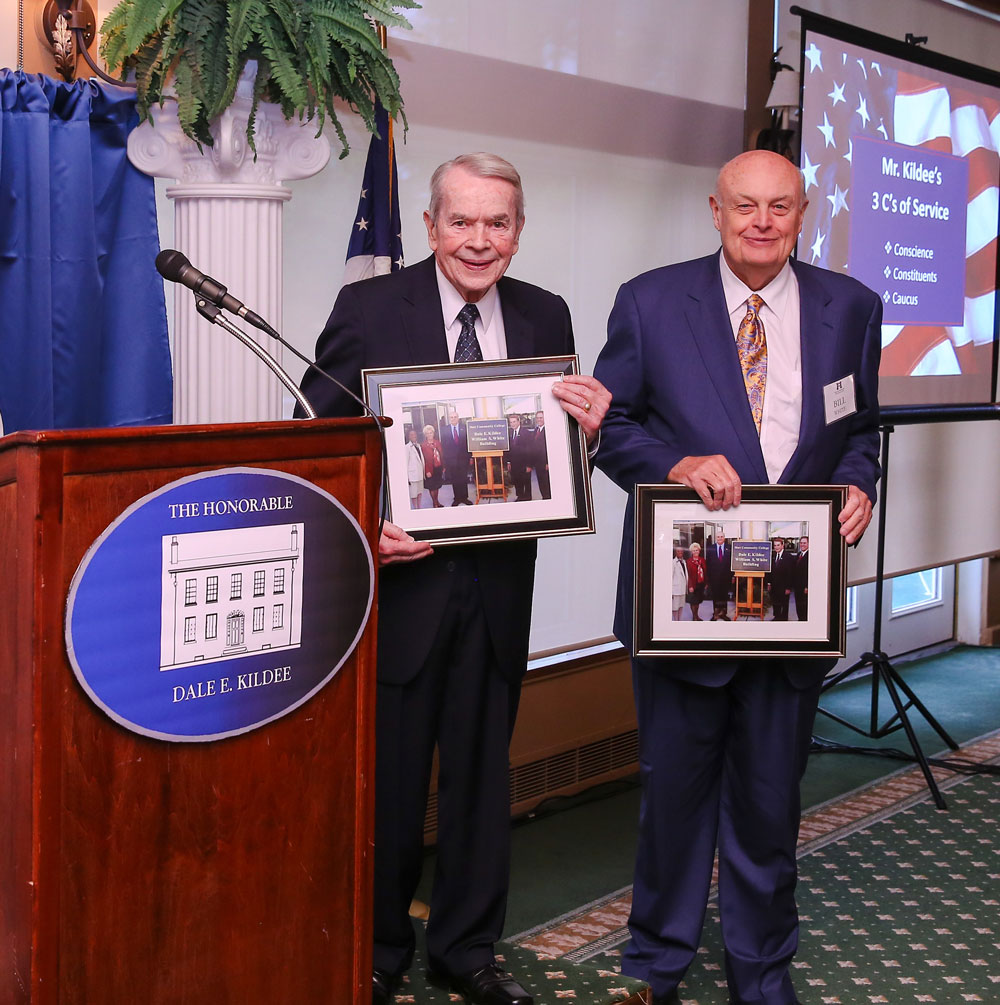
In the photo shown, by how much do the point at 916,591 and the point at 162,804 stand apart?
573cm

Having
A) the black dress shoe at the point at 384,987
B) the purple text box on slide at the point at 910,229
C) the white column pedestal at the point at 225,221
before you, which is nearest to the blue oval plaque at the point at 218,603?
the black dress shoe at the point at 384,987

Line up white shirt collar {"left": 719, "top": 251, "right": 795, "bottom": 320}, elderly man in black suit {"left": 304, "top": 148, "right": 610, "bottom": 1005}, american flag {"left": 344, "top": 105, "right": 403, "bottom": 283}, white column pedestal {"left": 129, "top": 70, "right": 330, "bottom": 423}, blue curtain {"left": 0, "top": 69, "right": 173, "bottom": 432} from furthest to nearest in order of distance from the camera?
1. american flag {"left": 344, "top": 105, "right": 403, "bottom": 283}
2. white column pedestal {"left": 129, "top": 70, "right": 330, "bottom": 423}
3. blue curtain {"left": 0, "top": 69, "right": 173, "bottom": 432}
4. white shirt collar {"left": 719, "top": 251, "right": 795, "bottom": 320}
5. elderly man in black suit {"left": 304, "top": 148, "right": 610, "bottom": 1005}

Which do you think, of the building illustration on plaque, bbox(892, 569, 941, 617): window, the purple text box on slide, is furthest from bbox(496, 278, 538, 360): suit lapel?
bbox(892, 569, 941, 617): window

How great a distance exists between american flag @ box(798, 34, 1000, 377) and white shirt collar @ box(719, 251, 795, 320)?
194 centimetres

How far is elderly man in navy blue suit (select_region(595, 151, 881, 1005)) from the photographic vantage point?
2594 millimetres

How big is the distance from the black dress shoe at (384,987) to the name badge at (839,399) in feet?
4.64

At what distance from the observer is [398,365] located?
238 cm

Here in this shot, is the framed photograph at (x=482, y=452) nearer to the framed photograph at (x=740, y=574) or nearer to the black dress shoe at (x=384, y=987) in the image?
the framed photograph at (x=740, y=574)

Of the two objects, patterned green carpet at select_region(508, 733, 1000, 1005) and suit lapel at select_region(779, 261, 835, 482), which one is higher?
suit lapel at select_region(779, 261, 835, 482)

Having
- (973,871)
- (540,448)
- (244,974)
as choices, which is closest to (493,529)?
(540,448)

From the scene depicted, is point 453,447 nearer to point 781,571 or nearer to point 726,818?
point 781,571

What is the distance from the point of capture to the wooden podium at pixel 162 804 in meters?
1.44

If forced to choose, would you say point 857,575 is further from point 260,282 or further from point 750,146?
point 260,282

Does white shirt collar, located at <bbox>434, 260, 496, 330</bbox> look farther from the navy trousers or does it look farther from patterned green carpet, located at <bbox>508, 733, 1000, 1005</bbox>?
patterned green carpet, located at <bbox>508, 733, 1000, 1005</bbox>
